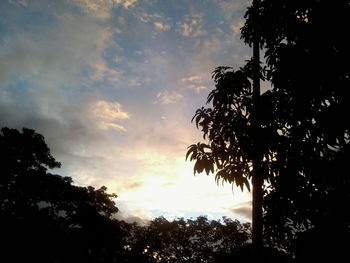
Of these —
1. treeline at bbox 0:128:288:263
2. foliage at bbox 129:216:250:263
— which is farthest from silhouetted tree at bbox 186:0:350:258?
foliage at bbox 129:216:250:263

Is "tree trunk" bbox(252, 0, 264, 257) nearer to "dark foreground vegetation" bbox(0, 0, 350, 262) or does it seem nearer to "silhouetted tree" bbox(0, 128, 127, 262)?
"dark foreground vegetation" bbox(0, 0, 350, 262)

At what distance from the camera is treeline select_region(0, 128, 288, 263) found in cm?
2350

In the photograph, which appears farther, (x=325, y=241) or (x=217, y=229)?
(x=217, y=229)

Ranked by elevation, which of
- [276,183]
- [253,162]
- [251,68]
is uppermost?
[251,68]

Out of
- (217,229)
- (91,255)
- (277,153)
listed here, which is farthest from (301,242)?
(217,229)

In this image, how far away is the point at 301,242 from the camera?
7.47 meters

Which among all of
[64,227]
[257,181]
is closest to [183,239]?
[64,227]

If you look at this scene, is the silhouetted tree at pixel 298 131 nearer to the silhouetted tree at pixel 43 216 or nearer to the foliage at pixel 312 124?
the foliage at pixel 312 124

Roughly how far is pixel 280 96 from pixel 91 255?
2950 centimetres

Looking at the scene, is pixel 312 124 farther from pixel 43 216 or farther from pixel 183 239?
pixel 183 239

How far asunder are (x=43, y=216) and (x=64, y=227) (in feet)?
9.39

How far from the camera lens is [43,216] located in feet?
81.9

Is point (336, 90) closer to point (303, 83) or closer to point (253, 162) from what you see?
point (303, 83)

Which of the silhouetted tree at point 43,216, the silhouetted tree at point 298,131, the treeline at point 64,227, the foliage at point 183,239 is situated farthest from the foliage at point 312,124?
the foliage at point 183,239
